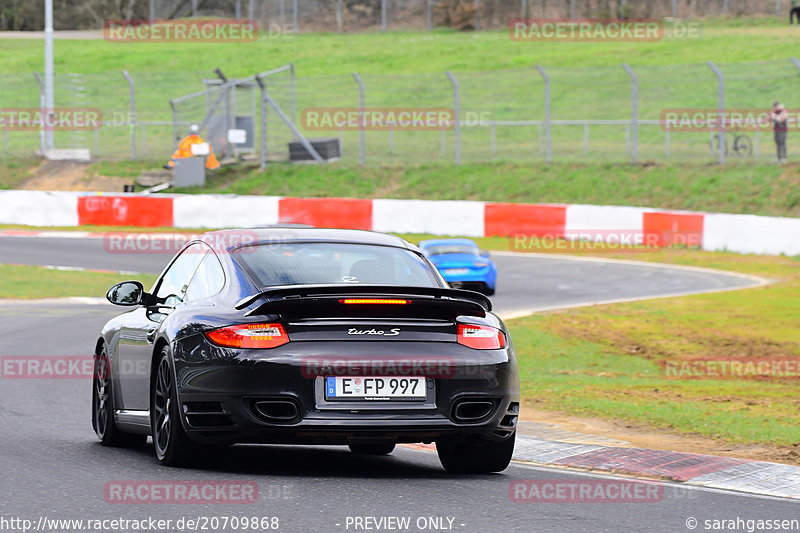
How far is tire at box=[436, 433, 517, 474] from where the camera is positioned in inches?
312

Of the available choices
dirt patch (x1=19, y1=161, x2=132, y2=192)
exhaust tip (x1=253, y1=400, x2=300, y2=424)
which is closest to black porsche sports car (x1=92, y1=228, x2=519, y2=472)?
exhaust tip (x1=253, y1=400, x2=300, y2=424)

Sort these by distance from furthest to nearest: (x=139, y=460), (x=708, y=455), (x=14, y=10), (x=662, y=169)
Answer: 1. (x=14, y=10)
2. (x=662, y=169)
3. (x=708, y=455)
4. (x=139, y=460)

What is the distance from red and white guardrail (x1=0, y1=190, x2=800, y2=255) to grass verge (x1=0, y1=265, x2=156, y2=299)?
845 cm

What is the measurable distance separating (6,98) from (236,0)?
80.4 feet

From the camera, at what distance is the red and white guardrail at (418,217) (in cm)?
2911

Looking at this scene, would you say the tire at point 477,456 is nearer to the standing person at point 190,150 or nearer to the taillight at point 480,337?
the taillight at point 480,337

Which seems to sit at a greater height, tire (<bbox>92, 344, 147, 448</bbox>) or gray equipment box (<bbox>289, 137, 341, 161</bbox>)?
gray equipment box (<bbox>289, 137, 341, 161</bbox>)

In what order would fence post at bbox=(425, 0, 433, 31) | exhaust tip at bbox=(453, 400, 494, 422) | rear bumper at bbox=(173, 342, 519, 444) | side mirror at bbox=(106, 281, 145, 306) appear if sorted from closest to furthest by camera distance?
1. rear bumper at bbox=(173, 342, 519, 444)
2. exhaust tip at bbox=(453, 400, 494, 422)
3. side mirror at bbox=(106, 281, 145, 306)
4. fence post at bbox=(425, 0, 433, 31)

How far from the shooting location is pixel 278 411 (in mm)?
7219

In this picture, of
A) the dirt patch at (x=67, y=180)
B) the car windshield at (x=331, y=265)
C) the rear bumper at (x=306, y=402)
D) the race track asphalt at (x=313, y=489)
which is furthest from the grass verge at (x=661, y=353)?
the dirt patch at (x=67, y=180)

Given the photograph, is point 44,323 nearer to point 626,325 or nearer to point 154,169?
point 626,325

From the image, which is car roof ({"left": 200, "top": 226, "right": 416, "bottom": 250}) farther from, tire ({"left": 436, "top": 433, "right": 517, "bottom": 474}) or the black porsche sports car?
tire ({"left": 436, "top": 433, "right": 517, "bottom": 474})

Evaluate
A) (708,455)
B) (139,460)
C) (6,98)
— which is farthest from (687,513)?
(6,98)

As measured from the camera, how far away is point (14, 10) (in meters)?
79.5
